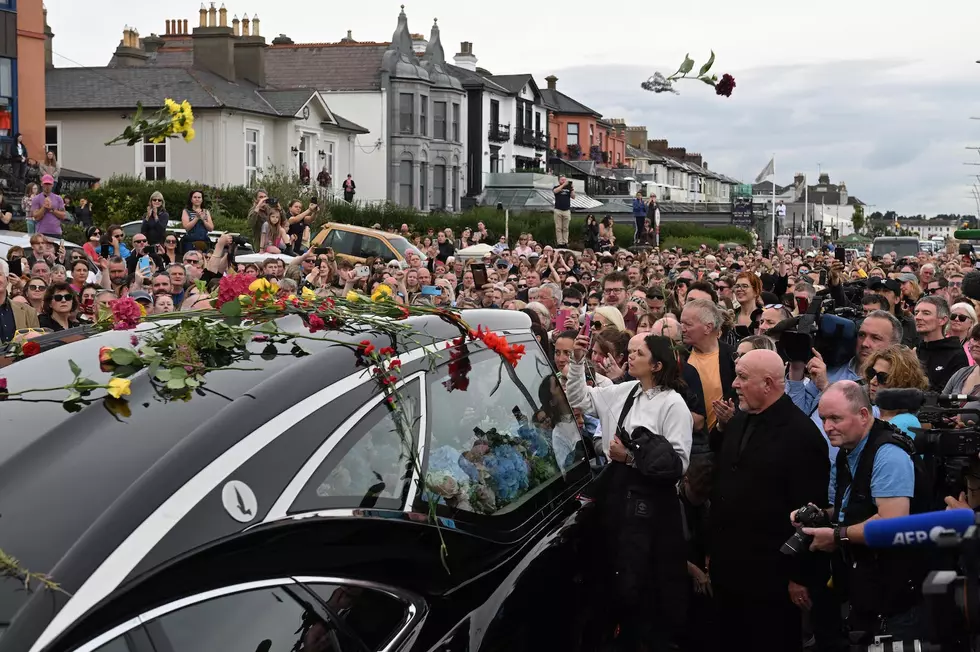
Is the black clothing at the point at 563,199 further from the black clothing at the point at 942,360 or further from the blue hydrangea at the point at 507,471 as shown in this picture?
the blue hydrangea at the point at 507,471

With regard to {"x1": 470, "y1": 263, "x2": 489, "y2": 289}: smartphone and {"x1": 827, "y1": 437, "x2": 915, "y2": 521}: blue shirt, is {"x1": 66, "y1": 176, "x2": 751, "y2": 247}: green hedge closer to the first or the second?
{"x1": 470, "y1": 263, "x2": 489, "y2": 289}: smartphone

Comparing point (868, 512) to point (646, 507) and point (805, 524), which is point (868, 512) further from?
point (646, 507)

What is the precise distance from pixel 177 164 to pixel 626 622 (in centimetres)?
4340

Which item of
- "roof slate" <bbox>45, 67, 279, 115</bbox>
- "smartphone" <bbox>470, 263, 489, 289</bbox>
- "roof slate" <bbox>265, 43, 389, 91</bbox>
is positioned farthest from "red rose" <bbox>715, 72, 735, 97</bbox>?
"roof slate" <bbox>265, 43, 389, 91</bbox>

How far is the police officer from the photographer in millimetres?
5273

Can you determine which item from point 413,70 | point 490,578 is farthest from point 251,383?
point 413,70

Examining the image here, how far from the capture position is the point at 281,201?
34.8 m

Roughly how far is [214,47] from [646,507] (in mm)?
46594

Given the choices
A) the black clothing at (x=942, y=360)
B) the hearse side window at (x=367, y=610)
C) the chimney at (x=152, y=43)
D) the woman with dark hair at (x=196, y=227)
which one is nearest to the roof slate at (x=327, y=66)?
the chimney at (x=152, y=43)

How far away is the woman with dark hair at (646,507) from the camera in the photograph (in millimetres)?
5438

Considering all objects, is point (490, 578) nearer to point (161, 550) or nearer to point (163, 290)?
point (161, 550)

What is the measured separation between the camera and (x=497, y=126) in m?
72.7

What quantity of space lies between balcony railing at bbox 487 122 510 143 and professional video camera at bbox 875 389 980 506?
67.4 m

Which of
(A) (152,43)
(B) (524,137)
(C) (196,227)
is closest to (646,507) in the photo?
(C) (196,227)
